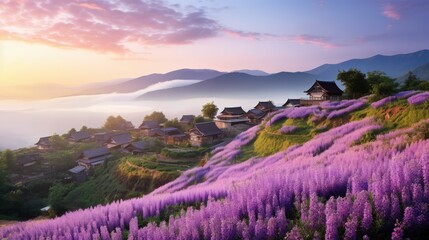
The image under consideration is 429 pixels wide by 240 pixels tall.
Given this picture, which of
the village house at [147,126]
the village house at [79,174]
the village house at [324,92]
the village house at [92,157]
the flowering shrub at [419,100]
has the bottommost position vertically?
the village house at [79,174]

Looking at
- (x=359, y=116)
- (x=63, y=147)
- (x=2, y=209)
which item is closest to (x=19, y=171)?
(x=63, y=147)

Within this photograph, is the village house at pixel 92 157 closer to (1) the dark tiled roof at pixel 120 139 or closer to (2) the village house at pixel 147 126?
(1) the dark tiled roof at pixel 120 139

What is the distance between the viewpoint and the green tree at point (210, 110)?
102938mm

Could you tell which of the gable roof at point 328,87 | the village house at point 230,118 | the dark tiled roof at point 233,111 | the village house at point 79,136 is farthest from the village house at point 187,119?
the gable roof at point 328,87

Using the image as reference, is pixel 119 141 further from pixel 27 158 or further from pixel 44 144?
pixel 44 144

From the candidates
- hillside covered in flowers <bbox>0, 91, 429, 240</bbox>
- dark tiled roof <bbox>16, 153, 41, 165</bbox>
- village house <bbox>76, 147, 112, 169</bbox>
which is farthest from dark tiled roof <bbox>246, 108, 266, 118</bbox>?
hillside covered in flowers <bbox>0, 91, 429, 240</bbox>

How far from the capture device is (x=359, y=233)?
5.18 m

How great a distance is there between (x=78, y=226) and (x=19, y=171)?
85.1 m

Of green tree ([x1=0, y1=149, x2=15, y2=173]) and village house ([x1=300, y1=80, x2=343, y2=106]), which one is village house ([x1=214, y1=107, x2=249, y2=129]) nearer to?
village house ([x1=300, y1=80, x2=343, y2=106])

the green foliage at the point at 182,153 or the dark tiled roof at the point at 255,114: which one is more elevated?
the dark tiled roof at the point at 255,114

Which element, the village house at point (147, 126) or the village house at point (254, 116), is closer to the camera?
the village house at point (254, 116)

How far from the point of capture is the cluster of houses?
65.5 metres

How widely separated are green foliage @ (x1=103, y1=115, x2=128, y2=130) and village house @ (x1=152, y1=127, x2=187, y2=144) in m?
43.4

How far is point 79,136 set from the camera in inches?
4289
